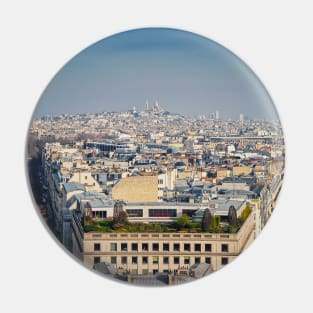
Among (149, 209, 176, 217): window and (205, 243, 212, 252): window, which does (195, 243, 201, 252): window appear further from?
(149, 209, 176, 217): window

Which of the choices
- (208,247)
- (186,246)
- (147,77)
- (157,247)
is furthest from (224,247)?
(147,77)

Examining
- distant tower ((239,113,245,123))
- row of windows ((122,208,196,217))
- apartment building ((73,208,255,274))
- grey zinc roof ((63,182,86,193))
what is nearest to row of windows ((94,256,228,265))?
apartment building ((73,208,255,274))

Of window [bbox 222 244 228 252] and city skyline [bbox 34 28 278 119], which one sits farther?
window [bbox 222 244 228 252]

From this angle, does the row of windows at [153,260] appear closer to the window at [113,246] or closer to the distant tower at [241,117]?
the window at [113,246]

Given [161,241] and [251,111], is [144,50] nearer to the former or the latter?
[251,111]

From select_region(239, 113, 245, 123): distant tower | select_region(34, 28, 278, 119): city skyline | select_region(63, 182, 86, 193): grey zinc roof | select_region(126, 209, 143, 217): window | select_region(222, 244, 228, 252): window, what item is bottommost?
select_region(222, 244, 228, 252): window

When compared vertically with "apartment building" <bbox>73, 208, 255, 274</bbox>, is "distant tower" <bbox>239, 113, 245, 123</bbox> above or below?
above

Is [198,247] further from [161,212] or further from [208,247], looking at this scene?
[161,212]

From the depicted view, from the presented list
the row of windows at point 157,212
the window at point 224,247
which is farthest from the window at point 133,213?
the window at point 224,247
